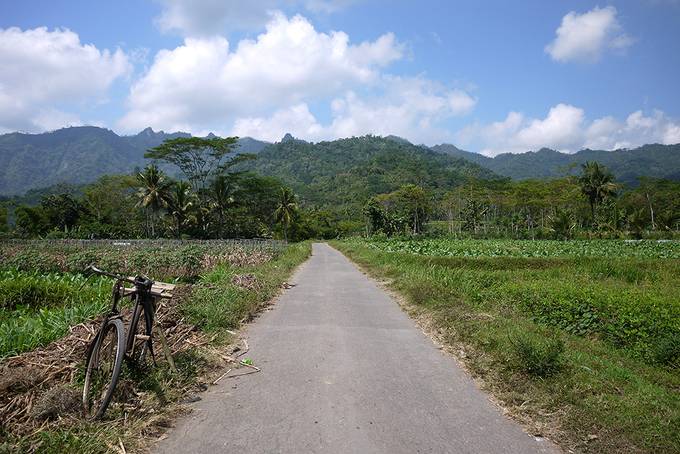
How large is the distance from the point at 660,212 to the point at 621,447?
80417 mm

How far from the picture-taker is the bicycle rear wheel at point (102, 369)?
12.4ft

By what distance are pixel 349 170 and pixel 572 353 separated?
148 m

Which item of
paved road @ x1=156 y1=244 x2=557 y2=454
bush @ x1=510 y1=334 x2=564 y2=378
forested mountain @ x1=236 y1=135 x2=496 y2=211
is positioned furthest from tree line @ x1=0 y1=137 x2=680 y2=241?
bush @ x1=510 y1=334 x2=564 y2=378

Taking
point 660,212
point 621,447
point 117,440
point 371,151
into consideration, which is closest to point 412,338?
point 621,447

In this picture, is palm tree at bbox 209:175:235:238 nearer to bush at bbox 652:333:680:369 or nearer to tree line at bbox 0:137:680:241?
tree line at bbox 0:137:680:241

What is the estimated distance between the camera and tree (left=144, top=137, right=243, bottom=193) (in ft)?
159

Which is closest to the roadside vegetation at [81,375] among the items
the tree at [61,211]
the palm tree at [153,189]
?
the palm tree at [153,189]

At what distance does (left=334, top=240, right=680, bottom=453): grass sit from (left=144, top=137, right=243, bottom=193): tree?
1657 inches

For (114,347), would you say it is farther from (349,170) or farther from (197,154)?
(349,170)

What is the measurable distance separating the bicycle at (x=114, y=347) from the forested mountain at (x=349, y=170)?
329 feet

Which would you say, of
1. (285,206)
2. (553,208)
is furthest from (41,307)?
(553,208)

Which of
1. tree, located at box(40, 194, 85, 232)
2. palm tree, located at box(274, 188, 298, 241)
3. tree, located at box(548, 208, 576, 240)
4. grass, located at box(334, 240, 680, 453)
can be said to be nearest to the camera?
grass, located at box(334, 240, 680, 453)

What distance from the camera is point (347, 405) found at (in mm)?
4324

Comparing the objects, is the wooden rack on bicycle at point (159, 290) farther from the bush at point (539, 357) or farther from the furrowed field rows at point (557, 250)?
the furrowed field rows at point (557, 250)
